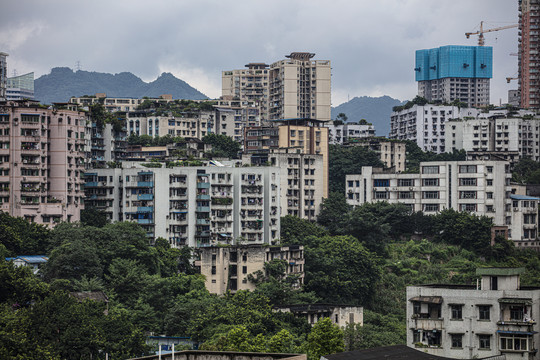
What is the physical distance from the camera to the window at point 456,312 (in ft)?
151

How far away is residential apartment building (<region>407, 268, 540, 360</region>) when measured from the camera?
44.1 m

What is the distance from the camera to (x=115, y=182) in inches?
3654

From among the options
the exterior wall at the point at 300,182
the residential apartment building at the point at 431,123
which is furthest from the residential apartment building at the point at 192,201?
the residential apartment building at the point at 431,123

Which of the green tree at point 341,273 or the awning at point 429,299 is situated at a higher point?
the awning at point 429,299

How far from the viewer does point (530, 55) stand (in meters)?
172

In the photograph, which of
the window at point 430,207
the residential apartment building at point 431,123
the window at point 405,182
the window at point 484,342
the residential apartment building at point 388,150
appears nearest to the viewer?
the window at point 484,342

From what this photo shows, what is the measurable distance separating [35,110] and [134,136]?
44632 mm

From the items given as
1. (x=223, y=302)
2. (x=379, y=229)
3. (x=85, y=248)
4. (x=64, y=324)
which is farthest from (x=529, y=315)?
(x=379, y=229)

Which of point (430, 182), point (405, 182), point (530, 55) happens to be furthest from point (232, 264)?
point (530, 55)

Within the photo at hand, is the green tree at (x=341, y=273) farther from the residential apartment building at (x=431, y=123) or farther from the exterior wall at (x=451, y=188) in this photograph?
the residential apartment building at (x=431, y=123)

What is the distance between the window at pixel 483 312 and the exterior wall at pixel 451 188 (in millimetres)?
59187

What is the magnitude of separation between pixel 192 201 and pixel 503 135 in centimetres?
6436

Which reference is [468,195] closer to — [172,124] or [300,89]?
[172,124]

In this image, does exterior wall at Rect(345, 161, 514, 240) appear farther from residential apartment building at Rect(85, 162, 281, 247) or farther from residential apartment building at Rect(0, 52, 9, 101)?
residential apartment building at Rect(0, 52, 9, 101)
